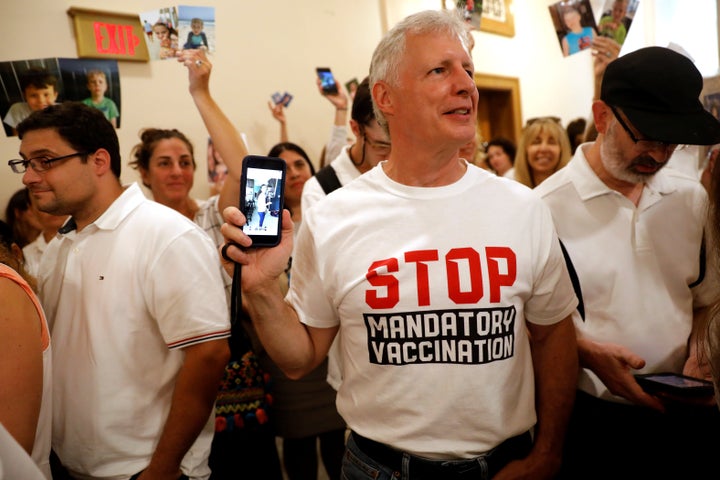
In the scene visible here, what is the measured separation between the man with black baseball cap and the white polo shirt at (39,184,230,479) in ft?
3.37

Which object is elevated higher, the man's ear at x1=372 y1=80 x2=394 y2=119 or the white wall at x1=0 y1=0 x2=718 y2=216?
the white wall at x1=0 y1=0 x2=718 y2=216

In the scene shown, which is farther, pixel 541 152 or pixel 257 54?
pixel 257 54

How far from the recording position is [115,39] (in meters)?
2.84

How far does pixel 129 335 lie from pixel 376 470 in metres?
0.74

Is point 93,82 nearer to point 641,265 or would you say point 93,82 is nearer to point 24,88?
point 24,88

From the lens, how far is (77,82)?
6.53 feet

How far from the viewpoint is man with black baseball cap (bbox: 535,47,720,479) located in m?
1.33

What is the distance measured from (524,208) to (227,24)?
2.79 m

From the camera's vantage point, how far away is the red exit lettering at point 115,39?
2781mm

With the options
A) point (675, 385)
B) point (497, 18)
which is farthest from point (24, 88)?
point (497, 18)

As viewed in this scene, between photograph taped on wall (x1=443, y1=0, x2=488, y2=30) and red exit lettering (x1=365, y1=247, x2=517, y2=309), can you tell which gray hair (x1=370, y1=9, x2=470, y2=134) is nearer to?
red exit lettering (x1=365, y1=247, x2=517, y2=309)

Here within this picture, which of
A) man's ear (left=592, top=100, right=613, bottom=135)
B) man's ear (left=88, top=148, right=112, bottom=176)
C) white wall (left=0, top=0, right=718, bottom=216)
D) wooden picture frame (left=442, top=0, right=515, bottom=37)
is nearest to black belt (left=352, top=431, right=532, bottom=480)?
man's ear (left=592, top=100, right=613, bottom=135)

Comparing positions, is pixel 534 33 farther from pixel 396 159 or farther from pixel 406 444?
pixel 406 444

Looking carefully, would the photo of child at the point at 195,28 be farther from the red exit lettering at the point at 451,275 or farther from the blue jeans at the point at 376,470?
the blue jeans at the point at 376,470
